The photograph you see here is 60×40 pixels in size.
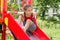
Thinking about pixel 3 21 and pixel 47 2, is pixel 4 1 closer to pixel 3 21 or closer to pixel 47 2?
pixel 3 21

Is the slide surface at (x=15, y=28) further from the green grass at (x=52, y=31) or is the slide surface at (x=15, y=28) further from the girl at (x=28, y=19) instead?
the green grass at (x=52, y=31)

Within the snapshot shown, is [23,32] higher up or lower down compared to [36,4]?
higher up

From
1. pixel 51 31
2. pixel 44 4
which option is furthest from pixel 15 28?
pixel 44 4

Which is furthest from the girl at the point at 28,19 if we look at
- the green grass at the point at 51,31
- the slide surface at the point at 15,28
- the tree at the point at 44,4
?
the tree at the point at 44,4

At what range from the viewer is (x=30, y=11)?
502cm

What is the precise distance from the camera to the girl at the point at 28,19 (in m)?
4.94

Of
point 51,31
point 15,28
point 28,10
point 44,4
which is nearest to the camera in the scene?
point 15,28

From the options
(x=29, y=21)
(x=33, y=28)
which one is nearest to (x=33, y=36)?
(x=33, y=28)

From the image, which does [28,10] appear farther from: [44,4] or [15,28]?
[44,4]

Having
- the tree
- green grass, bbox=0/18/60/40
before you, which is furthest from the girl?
the tree

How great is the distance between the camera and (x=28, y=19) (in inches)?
199

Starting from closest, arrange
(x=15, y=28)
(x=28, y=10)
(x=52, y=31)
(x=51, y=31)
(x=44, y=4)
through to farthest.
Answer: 1. (x=15, y=28)
2. (x=28, y=10)
3. (x=51, y=31)
4. (x=52, y=31)
5. (x=44, y=4)

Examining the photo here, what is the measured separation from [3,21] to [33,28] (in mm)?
863

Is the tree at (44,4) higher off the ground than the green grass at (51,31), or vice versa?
the tree at (44,4)
